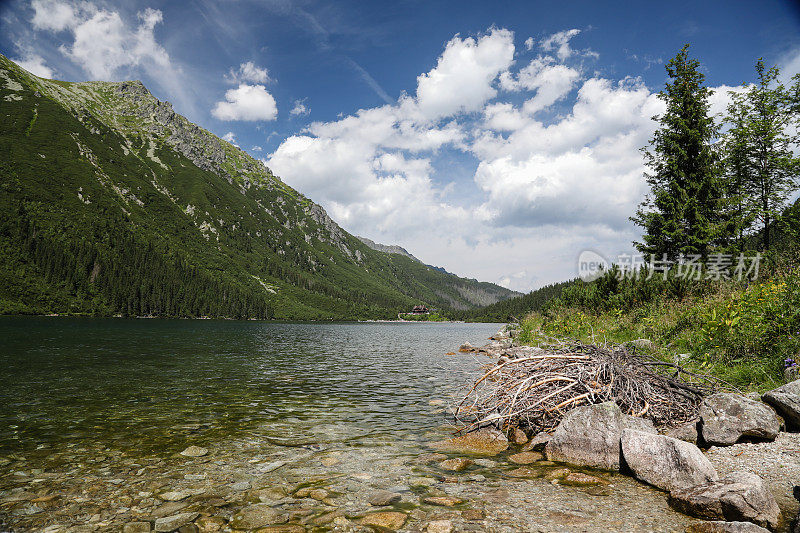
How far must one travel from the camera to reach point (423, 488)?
258 inches

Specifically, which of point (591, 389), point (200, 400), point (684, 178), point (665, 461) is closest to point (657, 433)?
point (665, 461)

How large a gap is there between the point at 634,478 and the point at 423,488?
3.94 metres

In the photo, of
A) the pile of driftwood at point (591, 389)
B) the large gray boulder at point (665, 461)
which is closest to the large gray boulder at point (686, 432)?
the pile of driftwood at point (591, 389)

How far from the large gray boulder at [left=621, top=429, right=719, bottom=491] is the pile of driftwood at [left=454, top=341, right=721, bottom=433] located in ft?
5.88

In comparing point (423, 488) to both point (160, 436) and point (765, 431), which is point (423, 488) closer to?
point (765, 431)

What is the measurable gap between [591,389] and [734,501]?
399 cm

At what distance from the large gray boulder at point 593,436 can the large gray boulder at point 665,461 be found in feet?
1.21

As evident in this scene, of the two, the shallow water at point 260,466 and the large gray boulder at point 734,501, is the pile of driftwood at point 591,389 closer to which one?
the shallow water at point 260,466

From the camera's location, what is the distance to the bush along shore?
5.05 meters

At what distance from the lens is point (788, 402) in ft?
Result: 24.7

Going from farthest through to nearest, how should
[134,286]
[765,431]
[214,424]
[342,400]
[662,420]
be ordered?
[134,286]
[342,400]
[214,424]
[662,420]
[765,431]

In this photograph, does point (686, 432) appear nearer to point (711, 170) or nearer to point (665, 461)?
point (665, 461)

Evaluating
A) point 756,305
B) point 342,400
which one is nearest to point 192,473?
point 342,400

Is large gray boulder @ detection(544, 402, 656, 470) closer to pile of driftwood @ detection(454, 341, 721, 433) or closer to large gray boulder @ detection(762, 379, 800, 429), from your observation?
pile of driftwood @ detection(454, 341, 721, 433)
